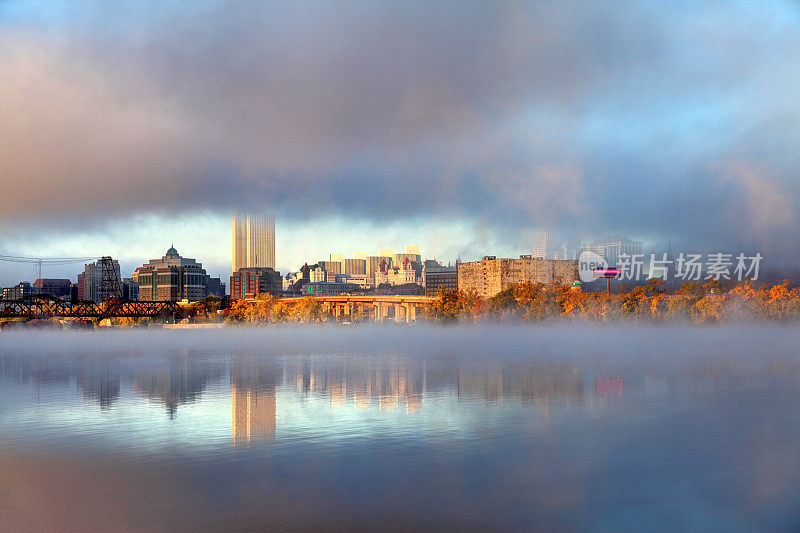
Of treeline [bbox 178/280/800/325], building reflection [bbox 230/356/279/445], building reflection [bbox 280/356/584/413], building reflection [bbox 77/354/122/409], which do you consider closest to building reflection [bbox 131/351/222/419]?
building reflection [bbox 77/354/122/409]

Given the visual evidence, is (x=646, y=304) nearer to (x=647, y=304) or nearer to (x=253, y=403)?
(x=647, y=304)

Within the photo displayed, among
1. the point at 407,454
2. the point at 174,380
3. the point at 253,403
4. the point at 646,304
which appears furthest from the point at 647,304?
the point at 407,454

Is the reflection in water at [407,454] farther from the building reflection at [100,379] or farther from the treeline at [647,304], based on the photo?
the treeline at [647,304]

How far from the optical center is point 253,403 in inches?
1357

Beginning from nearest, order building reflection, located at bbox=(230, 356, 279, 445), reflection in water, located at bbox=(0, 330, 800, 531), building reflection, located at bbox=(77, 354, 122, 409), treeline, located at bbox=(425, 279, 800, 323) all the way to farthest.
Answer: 1. reflection in water, located at bbox=(0, 330, 800, 531)
2. building reflection, located at bbox=(230, 356, 279, 445)
3. building reflection, located at bbox=(77, 354, 122, 409)
4. treeline, located at bbox=(425, 279, 800, 323)

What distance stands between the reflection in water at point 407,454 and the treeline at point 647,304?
298 feet

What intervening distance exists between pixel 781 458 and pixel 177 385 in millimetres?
32081

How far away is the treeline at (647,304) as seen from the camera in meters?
127

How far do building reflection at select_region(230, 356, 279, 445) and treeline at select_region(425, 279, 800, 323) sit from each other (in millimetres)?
97086

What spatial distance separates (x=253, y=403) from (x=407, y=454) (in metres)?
13.8

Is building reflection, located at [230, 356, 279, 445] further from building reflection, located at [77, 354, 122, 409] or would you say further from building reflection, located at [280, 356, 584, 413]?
building reflection, located at [77, 354, 122, 409]

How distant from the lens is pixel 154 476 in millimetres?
19781

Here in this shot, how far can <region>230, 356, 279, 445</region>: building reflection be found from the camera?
1030 inches

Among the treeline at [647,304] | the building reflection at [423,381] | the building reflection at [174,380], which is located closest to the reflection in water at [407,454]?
the building reflection at [423,381]
